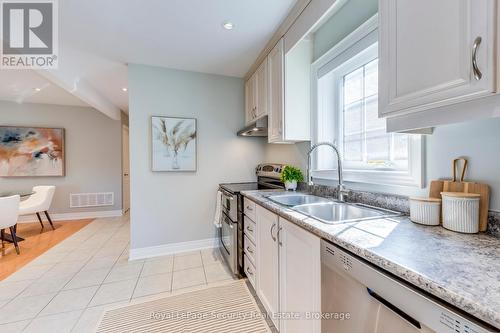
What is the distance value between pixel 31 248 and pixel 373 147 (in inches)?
175

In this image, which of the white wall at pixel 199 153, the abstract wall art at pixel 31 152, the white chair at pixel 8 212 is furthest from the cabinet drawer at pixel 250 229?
the abstract wall art at pixel 31 152

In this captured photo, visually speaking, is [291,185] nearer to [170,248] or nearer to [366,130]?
[366,130]

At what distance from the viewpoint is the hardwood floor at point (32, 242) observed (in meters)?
2.53

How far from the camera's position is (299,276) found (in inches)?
45.5

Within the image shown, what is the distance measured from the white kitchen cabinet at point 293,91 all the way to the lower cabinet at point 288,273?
843 mm

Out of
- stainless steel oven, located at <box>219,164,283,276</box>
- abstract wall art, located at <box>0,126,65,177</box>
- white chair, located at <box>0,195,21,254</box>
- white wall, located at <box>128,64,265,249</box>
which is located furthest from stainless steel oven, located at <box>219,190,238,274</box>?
abstract wall art, located at <box>0,126,65,177</box>

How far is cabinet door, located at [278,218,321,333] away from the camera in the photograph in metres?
1.01

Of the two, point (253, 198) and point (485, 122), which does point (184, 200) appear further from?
point (485, 122)

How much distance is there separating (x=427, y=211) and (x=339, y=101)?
122 centimetres

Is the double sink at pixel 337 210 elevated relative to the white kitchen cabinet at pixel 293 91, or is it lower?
lower

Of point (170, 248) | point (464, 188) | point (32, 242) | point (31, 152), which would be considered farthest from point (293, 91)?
point (31, 152)

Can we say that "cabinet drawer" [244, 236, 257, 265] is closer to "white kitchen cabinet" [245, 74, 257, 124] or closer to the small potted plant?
the small potted plant

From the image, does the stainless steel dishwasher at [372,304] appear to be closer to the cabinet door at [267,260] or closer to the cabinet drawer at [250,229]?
the cabinet door at [267,260]

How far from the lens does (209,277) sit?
2.25m
